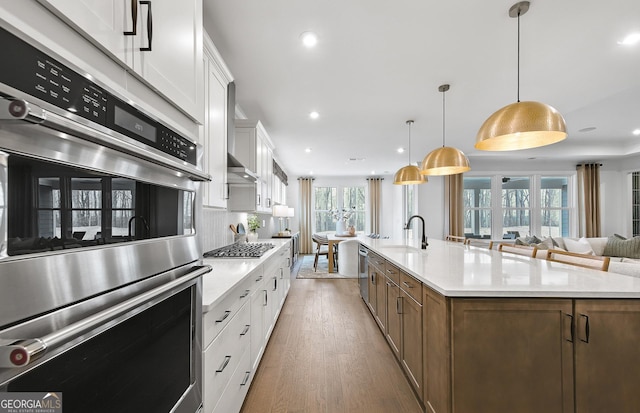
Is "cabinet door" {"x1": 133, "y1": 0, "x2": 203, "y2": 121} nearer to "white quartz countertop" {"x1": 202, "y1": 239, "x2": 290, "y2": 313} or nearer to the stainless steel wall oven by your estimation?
the stainless steel wall oven

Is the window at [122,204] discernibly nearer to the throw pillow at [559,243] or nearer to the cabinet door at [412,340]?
the cabinet door at [412,340]

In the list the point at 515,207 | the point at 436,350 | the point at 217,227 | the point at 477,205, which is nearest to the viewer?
the point at 436,350

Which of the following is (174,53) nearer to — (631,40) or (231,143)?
(231,143)

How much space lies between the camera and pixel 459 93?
126 inches

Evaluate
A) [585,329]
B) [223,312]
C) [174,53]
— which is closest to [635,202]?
[585,329]

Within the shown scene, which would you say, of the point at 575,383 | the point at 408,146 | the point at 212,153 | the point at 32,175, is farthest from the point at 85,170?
the point at 408,146

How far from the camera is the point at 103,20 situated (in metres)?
0.67

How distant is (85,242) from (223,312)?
91 centimetres

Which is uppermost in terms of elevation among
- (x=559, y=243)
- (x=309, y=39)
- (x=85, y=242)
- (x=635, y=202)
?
(x=309, y=39)

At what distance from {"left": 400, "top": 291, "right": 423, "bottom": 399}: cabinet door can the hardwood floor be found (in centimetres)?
17

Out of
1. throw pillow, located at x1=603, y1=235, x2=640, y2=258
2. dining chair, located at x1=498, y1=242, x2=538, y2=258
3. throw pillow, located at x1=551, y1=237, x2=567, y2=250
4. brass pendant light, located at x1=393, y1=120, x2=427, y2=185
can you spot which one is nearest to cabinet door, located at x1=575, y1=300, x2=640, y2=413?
dining chair, located at x1=498, y1=242, x2=538, y2=258

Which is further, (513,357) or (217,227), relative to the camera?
(217,227)

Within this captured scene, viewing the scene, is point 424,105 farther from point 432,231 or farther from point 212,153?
point 432,231

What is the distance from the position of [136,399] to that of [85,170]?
1.96 ft
